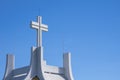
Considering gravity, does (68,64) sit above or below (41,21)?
below

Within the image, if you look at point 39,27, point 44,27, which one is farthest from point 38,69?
point 44,27

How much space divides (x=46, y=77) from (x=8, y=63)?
3044 millimetres

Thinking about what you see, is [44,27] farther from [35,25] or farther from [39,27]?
[35,25]

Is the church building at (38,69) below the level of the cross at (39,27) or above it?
below

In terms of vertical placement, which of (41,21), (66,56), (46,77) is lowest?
(46,77)

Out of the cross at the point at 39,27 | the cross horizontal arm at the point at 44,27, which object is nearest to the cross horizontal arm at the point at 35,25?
the cross at the point at 39,27

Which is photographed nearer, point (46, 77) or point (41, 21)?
point (46, 77)

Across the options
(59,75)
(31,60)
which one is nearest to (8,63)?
(31,60)

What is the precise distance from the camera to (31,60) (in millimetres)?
23125

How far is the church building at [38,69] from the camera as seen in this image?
23.0 m

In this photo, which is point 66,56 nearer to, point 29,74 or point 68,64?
point 68,64

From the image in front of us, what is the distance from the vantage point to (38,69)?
76.2 feet

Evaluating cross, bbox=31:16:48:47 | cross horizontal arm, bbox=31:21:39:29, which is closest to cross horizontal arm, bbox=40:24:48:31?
cross, bbox=31:16:48:47

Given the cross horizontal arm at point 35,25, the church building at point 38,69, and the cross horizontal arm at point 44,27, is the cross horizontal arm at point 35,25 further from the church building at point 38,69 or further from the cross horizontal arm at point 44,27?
the cross horizontal arm at point 44,27
